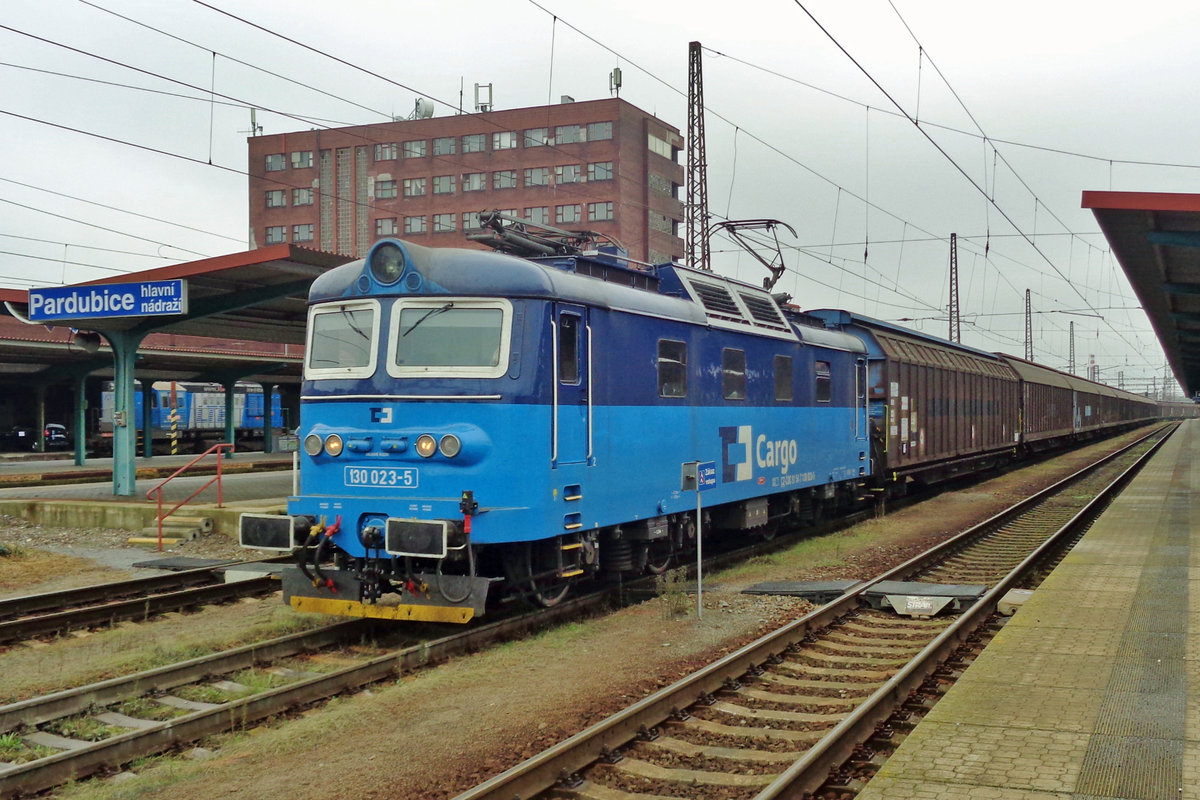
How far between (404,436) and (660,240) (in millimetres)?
62117

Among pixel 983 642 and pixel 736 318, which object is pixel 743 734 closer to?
pixel 983 642

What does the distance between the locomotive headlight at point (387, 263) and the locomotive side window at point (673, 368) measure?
314cm

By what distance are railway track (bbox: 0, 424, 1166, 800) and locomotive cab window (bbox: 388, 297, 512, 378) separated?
7.71 feet

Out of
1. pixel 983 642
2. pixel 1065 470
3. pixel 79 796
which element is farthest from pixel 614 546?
pixel 1065 470

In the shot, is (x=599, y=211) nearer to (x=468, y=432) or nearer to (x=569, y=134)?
(x=569, y=134)

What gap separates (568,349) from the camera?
955 cm

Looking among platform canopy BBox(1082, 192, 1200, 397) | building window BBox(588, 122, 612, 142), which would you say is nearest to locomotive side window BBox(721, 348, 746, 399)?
platform canopy BBox(1082, 192, 1200, 397)

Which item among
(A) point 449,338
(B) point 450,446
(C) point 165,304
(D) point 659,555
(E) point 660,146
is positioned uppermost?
(E) point 660,146

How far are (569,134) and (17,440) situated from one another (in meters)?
36.7

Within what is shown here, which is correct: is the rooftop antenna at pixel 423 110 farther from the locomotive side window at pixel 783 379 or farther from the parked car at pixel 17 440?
the locomotive side window at pixel 783 379

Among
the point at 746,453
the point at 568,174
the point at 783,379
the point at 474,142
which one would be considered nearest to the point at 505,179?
the point at 474,142

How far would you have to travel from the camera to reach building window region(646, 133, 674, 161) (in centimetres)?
6888

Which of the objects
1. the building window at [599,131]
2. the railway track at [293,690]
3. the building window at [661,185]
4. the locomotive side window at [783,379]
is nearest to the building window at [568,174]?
the building window at [599,131]

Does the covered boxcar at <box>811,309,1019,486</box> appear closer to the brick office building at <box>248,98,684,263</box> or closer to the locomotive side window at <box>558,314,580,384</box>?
the locomotive side window at <box>558,314,580,384</box>
